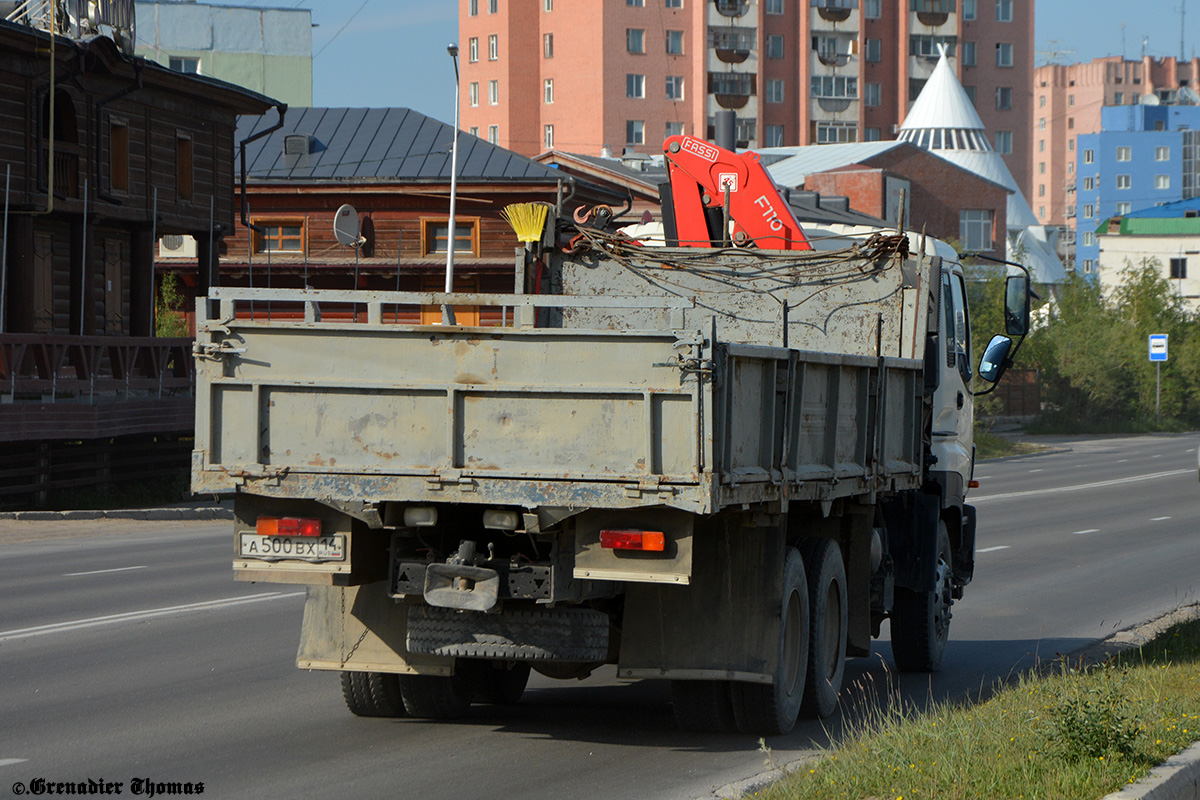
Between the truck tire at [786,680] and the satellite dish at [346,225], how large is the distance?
35516 millimetres

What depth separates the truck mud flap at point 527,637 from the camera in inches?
287

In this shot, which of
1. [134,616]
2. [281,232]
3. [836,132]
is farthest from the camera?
[836,132]

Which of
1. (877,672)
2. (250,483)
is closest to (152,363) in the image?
(877,672)

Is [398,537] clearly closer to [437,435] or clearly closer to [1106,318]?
[437,435]

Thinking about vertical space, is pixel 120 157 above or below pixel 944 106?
below

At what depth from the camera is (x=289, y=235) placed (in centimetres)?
4862

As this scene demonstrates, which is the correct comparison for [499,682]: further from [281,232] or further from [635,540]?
[281,232]

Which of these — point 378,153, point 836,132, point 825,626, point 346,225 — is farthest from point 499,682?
point 836,132

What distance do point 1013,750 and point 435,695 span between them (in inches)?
122

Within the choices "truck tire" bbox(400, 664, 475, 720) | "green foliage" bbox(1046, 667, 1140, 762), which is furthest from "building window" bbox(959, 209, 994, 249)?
"green foliage" bbox(1046, 667, 1140, 762)

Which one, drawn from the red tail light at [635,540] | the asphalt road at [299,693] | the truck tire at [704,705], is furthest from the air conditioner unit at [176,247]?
the red tail light at [635,540]

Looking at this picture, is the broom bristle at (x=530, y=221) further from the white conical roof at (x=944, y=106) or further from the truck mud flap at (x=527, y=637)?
the white conical roof at (x=944, y=106)

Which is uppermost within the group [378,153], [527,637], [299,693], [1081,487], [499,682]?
[378,153]

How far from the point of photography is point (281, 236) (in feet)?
160
